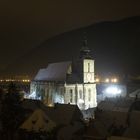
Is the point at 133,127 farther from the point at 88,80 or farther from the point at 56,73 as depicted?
the point at 56,73

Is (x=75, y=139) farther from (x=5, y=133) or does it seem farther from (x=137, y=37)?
(x=137, y=37)

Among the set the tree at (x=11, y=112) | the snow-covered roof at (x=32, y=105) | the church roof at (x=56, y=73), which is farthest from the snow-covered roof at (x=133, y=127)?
the church roof at (x=56, y=73)

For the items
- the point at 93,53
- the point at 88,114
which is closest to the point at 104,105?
the point at 88,114

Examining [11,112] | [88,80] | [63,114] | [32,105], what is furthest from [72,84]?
[11,112]

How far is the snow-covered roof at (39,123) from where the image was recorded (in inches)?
1334

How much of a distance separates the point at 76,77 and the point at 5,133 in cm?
3836

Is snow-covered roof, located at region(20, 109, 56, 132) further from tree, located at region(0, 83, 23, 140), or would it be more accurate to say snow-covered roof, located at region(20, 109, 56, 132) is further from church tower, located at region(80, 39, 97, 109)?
church tower, located at region(80, 39, 97, 109)

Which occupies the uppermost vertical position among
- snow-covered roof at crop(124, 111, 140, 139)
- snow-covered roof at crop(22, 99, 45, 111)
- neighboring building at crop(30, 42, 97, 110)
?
neighboring building at crop(30, 42, 97, 110)

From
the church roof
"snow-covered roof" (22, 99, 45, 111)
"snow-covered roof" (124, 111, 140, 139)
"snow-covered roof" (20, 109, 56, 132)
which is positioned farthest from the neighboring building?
"snow-covered roof" (124, 111, 140, 139)

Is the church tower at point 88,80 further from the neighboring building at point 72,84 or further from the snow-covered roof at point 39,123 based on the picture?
the snow-covered roof at point 39,123

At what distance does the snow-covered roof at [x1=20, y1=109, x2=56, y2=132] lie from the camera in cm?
3388

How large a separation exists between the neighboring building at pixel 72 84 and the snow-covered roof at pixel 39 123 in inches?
1288

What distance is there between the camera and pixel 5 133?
3628 centimetres

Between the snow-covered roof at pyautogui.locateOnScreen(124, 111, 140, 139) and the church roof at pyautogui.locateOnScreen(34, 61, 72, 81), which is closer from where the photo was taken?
the snow-covered roof at pyautogui.locateOnScreen(124, 111, 140, 139)
